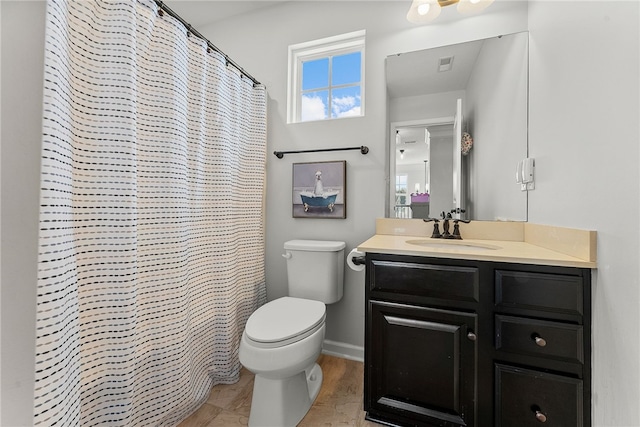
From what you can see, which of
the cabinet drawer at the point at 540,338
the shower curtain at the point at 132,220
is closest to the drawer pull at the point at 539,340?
the cabinet drawer at the point at 540,338

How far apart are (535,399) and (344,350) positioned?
3.69 feet

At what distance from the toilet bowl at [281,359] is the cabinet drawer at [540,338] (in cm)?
80

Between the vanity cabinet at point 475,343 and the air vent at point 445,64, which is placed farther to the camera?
the air vent at point 445,64

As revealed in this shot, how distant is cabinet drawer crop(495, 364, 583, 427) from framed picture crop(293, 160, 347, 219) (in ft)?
3.91

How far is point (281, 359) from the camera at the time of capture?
1.15 metres

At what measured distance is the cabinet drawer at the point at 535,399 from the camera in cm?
93

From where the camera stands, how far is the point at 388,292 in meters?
1.20

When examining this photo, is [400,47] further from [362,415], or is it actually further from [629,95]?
[362,415]

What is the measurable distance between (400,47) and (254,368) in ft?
6.77

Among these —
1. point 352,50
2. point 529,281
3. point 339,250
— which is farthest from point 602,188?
point 352,50

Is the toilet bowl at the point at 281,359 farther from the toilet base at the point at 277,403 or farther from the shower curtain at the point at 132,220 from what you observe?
the shower curtain at the point at 132,220

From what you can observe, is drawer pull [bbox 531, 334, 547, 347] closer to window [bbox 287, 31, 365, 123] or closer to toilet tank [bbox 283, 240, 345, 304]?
toilet tank [bbox 283, 240, 345, 304]

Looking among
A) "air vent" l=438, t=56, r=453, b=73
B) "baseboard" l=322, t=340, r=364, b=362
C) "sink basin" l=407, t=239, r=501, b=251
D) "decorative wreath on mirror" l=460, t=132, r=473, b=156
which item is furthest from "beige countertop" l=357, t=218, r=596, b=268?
"air vent" l=438, t=56, r=453, b=73

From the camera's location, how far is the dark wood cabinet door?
1.08 metres
